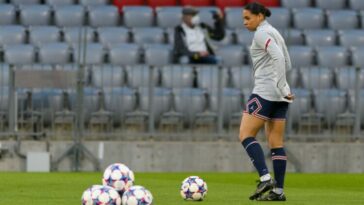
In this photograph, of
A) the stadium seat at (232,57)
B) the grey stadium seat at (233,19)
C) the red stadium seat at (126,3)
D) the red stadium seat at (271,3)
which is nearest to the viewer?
the stadium seat at (232,57)

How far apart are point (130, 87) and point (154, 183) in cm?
473

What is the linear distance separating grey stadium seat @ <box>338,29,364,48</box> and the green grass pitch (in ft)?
13.2

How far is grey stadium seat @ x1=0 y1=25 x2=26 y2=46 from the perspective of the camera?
22922 millimetres

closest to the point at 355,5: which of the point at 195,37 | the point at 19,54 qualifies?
the point at 195,37

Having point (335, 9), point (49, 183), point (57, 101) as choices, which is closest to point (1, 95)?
point (57, 101)

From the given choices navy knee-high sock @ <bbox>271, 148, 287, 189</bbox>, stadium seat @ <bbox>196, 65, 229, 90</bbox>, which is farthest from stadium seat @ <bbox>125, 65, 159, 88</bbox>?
navy knee-high sock @ <bbox>271, 148, 287, 189</bbox>

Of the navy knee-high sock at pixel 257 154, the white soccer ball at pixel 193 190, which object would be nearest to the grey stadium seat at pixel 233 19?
the navy knee-high sock at pixel 257 154

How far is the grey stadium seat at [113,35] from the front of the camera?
23.3 metres

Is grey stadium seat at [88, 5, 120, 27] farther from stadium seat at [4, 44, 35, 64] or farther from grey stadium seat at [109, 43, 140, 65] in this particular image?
stadium seat at [4, 44, 35, 64]

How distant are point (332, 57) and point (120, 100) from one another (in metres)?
4.37

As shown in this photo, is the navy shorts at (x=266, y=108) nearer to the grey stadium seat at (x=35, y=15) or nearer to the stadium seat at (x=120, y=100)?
the stadium seat at (x=120, y=100)

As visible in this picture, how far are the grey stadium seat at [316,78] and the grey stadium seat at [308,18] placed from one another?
2.75 metres

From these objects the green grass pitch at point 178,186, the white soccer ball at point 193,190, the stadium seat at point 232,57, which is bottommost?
the green grass pitch at point 178,186

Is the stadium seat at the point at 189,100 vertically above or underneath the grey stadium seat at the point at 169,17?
underneath
